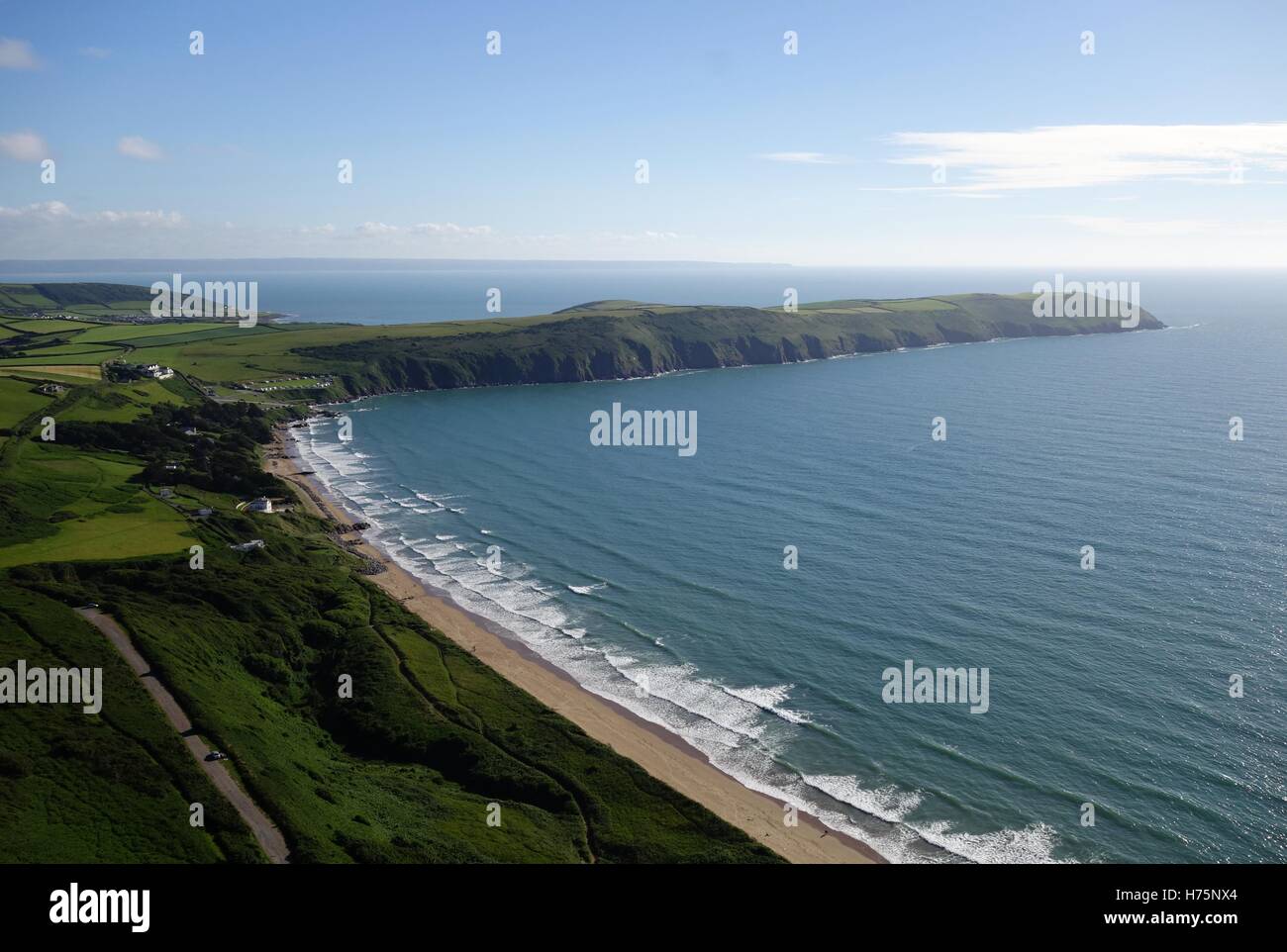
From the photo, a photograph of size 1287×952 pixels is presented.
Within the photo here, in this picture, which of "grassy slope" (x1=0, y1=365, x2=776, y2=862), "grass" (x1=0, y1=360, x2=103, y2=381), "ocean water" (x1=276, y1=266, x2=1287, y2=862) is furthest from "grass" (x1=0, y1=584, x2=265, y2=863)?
"grass" (x1=0, y1=360, x2=103, y2=381)

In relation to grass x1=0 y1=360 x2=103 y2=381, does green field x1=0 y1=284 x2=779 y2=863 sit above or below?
below

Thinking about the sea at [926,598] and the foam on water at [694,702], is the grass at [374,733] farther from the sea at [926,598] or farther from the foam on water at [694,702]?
the sea at [926,598]

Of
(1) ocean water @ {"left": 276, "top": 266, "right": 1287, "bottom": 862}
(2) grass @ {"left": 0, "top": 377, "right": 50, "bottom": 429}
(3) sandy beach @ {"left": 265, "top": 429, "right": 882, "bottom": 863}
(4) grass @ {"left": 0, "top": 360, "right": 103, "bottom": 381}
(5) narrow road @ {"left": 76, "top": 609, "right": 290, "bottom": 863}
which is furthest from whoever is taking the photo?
(4) grass @ {"left": 0, "top": 360, "right": 103, "bottom": 381}

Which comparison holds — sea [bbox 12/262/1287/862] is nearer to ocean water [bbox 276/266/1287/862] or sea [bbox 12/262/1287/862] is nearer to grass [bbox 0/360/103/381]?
ocean water [bbox 276/266/1287/862]

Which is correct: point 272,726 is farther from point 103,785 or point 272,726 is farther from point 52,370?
point 52,370
